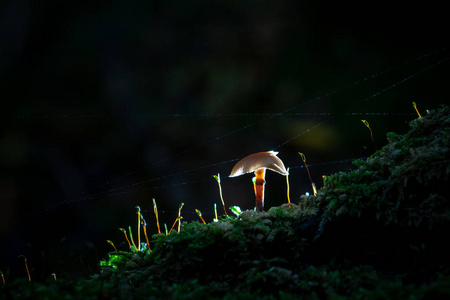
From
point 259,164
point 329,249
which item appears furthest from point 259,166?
point 329,249

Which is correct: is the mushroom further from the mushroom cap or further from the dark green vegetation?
the dark green vegetation

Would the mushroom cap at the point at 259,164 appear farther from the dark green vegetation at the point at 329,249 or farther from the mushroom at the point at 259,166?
the dark green vegetation at the point at 329,249

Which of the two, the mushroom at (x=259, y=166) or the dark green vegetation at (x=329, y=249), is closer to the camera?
the dark green vegetation at (x=329, y=249)

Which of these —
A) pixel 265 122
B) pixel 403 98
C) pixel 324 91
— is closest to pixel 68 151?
pixel 265 122

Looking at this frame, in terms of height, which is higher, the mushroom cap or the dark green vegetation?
the mushroom cap

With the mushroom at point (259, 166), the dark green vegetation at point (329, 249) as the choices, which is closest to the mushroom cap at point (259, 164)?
the mushroom at point (259, 166)

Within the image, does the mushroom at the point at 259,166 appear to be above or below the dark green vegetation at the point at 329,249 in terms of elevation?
above

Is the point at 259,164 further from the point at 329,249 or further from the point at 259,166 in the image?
the point at 329,249

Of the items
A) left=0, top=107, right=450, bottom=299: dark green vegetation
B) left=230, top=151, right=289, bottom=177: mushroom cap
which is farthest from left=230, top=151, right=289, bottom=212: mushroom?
left=0, top=107, right=450, bottom=299: dark green vegetation
